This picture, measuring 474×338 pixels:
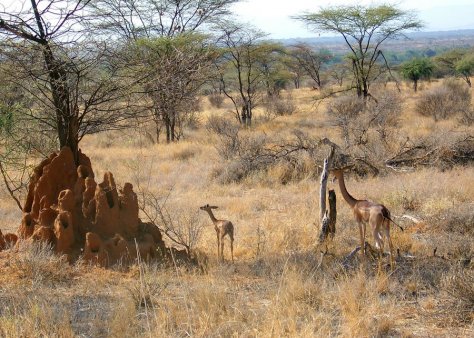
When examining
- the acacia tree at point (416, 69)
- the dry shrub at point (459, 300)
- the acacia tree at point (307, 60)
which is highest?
the acacia tree at point (307, 60)

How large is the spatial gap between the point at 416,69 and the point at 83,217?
38.5 metres

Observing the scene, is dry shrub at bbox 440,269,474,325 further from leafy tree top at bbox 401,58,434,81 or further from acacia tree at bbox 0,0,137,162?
leafy tree top at bbox 401,58,434,81

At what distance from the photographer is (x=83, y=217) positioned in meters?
6.30

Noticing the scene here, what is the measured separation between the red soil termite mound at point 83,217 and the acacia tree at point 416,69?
36.4 meters

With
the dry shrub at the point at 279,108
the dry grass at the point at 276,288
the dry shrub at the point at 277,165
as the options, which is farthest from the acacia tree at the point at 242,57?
the dry grass at the point at 276,288

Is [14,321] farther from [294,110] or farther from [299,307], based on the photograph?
[294,110]

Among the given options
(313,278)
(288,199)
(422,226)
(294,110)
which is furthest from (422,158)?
(294,110)

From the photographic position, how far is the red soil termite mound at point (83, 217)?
6.02 m

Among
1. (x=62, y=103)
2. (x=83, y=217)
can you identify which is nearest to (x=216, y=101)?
(x=62, y=103)

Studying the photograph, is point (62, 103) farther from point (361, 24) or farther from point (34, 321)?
point (361, 24)

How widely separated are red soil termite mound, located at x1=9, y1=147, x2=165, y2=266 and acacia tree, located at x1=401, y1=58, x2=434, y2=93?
36423 mm

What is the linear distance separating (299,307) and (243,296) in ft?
2.28

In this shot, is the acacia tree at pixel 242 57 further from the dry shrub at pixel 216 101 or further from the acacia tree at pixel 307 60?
the acacia tree at pixel 307 60

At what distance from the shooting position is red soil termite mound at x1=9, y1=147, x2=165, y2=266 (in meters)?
6.02
